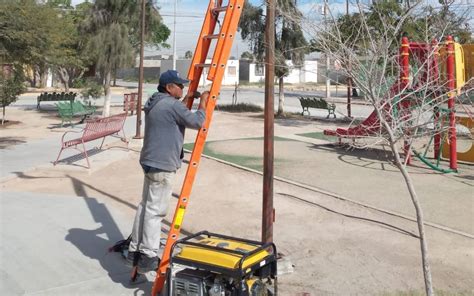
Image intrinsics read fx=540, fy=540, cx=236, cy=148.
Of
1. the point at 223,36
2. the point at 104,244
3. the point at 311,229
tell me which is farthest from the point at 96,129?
the point at 223,36

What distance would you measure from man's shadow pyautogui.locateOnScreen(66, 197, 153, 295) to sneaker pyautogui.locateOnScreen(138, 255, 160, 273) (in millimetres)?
201

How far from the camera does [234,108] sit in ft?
96.4

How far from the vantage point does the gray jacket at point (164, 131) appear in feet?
15.5

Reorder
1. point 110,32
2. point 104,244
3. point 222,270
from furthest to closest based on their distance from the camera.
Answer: point 110,32 → point 104,244 → point 222,270

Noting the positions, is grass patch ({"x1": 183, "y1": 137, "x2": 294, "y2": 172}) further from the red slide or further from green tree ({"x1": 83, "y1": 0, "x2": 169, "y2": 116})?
green tree ({"x1": 83, "y1": 0, "x2": 169, "y2": 116})

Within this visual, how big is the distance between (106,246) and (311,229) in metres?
2.60

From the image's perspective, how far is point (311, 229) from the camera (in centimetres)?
698

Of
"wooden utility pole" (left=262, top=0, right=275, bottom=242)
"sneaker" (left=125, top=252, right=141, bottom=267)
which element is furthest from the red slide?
"sneaker" (left=125, top=252, right=141, bottom=267)

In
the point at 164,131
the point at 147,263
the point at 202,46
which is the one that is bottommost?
the point at 147,263

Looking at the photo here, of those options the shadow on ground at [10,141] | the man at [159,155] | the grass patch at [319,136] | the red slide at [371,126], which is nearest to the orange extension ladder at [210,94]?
the man at [159,155]

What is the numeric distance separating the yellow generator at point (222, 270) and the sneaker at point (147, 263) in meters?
0.51

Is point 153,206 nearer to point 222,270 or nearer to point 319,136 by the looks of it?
point 222,270

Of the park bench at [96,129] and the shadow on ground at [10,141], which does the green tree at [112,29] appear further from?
the park bench at [96,129]

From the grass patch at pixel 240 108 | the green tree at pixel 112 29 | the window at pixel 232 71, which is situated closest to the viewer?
the green tree at pixel 112 29
